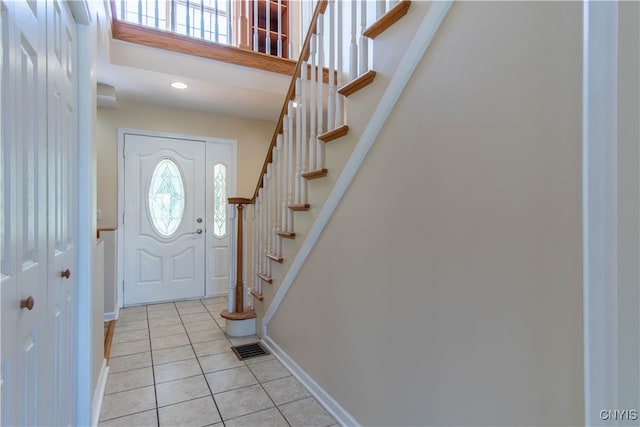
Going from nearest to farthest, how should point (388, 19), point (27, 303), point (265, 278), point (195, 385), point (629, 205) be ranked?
1. point (629, 205)
2. point (27, 303)
3. point (388, 19)
4. point (195, 385)
5. point (265, 278)

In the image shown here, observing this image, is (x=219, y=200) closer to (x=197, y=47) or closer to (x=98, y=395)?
(x=197, y=47)

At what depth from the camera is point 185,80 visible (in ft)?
9.84

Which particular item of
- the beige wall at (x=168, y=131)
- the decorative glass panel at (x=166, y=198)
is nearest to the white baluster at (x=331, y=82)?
the beige wall at (x=168, y=131)

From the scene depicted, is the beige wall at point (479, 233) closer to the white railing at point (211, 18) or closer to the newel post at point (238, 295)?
the newel post at point (238, 295)

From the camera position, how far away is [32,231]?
881 millimetres

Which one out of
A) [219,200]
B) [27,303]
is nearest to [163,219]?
[219,200]

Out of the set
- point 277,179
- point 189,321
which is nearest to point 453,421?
point 277,179

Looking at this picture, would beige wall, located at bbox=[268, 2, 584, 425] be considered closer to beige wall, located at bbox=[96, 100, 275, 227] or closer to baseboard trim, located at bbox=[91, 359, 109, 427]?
baseboard trim, located at bbox=[91, 359, 109, 427]

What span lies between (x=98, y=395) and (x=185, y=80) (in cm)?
258

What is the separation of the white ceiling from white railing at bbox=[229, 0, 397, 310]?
1.03m

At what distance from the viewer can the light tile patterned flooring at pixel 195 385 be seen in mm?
1756

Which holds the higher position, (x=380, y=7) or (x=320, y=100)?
(x=380, y=7)

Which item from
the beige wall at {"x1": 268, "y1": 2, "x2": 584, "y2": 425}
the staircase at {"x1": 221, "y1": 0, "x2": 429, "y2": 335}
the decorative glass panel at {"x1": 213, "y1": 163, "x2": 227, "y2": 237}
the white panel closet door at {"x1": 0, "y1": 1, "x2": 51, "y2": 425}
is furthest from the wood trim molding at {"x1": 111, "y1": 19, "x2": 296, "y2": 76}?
the beige wall at {"x1": 268, "y1": 2, "x2": 584, "y2": 425}

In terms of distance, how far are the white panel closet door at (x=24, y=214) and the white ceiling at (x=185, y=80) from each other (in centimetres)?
182
